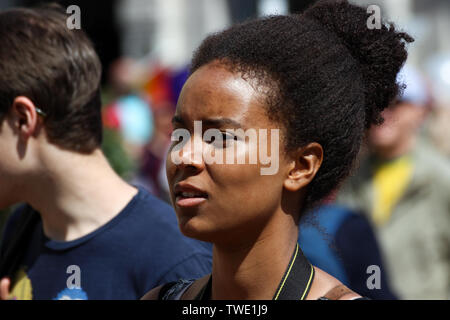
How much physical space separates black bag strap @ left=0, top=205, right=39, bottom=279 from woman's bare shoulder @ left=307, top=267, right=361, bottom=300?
5.06 ft

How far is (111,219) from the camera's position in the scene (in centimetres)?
296

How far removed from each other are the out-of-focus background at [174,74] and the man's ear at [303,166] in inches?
21.7

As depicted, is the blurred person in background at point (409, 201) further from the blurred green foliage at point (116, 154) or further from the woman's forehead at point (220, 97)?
the woman's forehead at point (220, 97)

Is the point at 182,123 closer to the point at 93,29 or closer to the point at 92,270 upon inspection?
the point at 92,270

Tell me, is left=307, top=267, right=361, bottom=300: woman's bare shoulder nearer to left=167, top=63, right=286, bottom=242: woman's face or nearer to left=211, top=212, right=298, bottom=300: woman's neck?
left=211, top=212, right=298, bottom=300: woman's neck

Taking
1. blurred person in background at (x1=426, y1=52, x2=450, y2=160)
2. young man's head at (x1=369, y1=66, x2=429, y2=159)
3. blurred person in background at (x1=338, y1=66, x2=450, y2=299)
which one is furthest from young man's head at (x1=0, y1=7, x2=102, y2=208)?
blurred person in background at (x1=426, y1=52, x2=450, y2=160)

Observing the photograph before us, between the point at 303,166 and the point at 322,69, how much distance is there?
11.1 inches

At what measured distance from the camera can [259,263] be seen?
83.0 inches

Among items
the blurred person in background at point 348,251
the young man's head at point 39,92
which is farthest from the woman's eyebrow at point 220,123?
the blurred person in background at point 348,251

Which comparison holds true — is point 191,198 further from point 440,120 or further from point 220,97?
point 440,120

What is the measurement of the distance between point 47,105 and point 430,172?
3296mm

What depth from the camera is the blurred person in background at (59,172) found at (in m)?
2.88

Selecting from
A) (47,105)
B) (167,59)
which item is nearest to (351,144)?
(47,105)

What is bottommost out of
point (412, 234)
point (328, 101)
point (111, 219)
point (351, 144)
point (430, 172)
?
point (412, 234)
